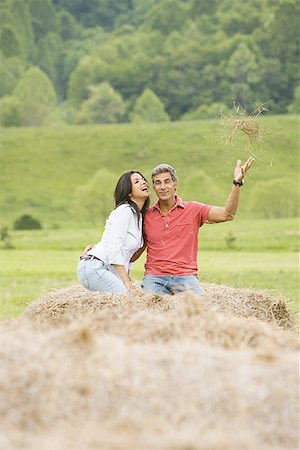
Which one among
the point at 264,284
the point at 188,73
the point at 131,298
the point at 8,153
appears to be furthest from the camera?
the point at 188,73

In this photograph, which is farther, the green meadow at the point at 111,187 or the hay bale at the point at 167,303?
the green meadow at the point at 111,187

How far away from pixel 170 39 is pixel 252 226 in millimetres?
119577

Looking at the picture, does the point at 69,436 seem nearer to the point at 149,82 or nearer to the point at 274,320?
the point at 274,320

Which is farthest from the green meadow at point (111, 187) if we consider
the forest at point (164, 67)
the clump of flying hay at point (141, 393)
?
the forest at point (164, 67)

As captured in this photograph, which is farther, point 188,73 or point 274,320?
point 188,73

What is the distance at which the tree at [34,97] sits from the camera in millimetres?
142375

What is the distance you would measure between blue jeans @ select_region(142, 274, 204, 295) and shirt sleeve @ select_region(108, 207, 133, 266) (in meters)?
0.36

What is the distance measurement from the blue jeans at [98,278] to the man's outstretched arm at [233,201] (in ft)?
4.00

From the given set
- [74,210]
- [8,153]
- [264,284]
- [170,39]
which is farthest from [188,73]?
[264,284]

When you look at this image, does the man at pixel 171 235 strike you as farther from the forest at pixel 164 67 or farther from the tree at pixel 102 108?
the tree at pixel 102 108

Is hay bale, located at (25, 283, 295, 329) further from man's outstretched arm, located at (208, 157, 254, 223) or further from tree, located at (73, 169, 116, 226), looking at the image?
tree, located at (73, 169, 116, 226)

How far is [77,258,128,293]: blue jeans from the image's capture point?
33.1 feet

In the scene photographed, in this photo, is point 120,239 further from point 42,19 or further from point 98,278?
point 42,19

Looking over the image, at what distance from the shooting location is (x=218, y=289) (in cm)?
1066
